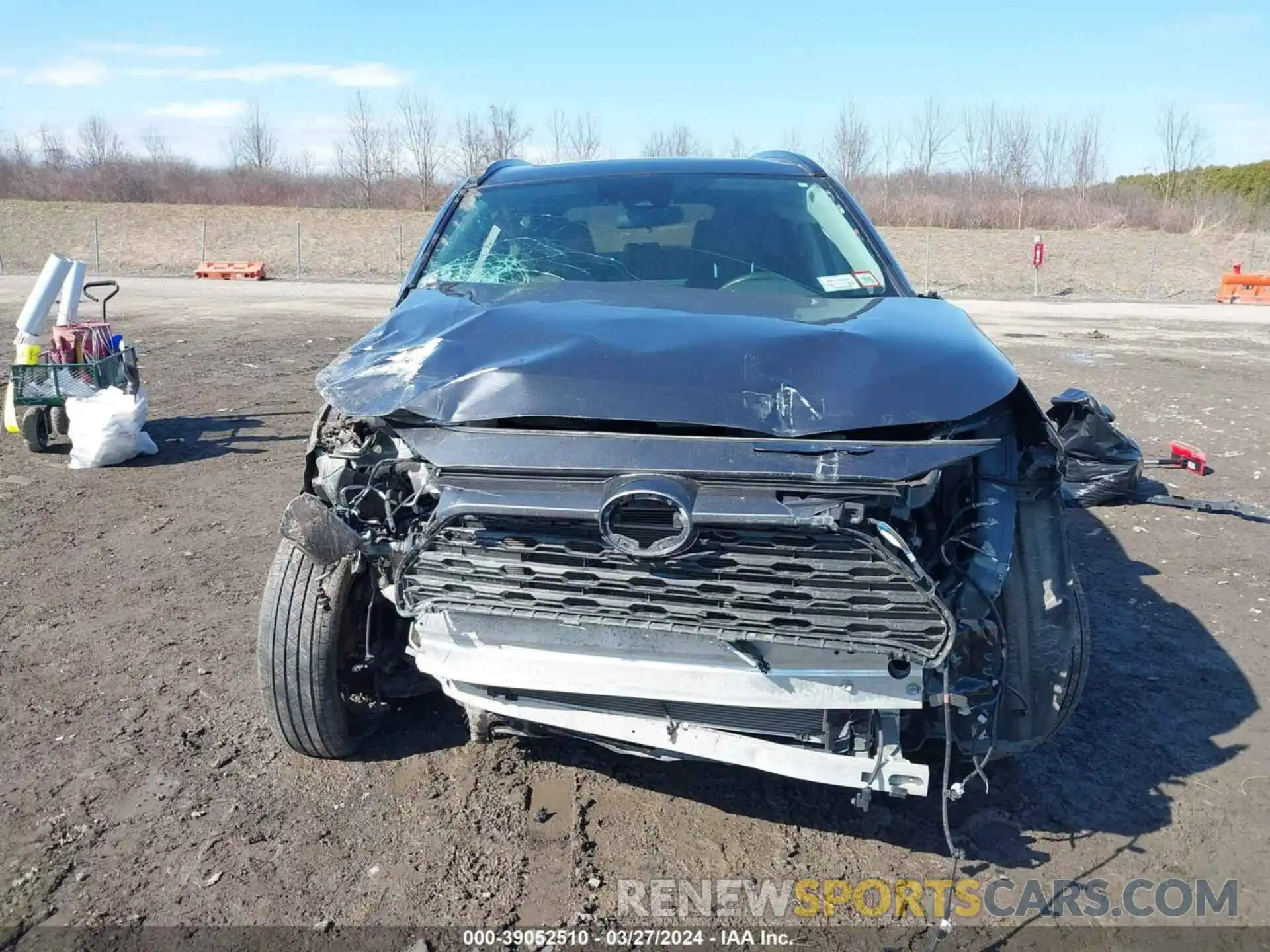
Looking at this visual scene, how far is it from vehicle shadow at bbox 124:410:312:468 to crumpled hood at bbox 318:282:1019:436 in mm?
4598

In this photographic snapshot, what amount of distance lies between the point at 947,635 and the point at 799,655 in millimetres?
343

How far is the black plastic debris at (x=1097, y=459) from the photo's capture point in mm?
5859

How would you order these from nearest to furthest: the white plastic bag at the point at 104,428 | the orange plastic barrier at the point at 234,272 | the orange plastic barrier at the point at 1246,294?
1. the white plastic bag at the point at 104,428
2. the orange plastic barrier at the point at 1246,294
3. the orange plastic barrier at the point at 234,272

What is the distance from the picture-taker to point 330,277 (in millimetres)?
27797

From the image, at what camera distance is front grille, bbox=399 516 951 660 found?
84.9 inches

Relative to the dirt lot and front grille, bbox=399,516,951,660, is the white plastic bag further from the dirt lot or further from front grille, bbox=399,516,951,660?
front grille, bbox=399,516,951,660

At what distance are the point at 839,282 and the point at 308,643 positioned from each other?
218 centimetres

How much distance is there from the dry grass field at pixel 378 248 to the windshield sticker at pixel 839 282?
21740mm

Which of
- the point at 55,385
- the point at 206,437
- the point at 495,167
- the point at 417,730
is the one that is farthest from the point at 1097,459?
the point at 55,385

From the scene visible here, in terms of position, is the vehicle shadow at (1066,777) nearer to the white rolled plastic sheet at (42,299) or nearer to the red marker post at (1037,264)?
the white rolled plastic sheet at (42,299)

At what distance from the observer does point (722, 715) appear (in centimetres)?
248

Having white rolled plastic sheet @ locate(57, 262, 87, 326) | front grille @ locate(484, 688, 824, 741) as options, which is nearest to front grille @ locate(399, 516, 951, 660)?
front grille @ locate(484, 688, 824, 741)

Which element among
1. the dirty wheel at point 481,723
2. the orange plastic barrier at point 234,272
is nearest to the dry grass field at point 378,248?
the orange plastic barrier at point 234,272

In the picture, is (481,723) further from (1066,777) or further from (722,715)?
(1066,777)
